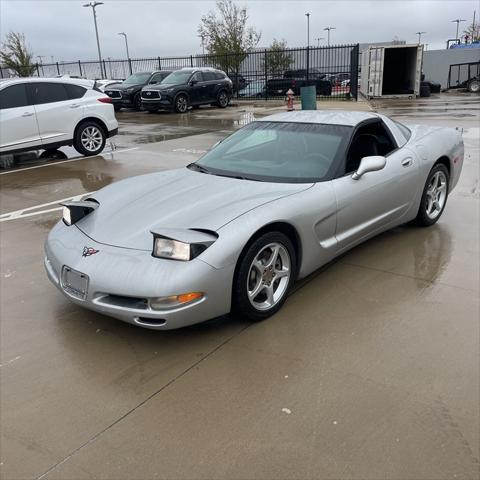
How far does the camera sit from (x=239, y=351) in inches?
122

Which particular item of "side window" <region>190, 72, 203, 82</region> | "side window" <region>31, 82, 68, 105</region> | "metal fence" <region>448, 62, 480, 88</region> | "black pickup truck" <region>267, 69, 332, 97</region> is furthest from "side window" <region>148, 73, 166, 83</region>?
"metal fence" <region>448, 62, 480, 88</region>

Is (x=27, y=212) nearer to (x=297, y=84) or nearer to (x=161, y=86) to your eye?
(x=161, y=86)

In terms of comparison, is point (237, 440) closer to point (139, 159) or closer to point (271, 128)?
point (271, 128)

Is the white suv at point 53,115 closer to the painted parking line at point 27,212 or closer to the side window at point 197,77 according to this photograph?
the painted parking line at point 27,212

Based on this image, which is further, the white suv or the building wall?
the building wall

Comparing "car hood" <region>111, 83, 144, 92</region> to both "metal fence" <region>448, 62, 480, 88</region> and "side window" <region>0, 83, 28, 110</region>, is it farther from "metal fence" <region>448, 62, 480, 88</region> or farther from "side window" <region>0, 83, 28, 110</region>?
"metal fence" <region>448, 62, 480, 88</region>

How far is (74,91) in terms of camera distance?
10.1 metres

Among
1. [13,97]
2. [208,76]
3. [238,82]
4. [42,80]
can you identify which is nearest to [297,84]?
[238,82]

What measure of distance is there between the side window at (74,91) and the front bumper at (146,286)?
7796 millimetres

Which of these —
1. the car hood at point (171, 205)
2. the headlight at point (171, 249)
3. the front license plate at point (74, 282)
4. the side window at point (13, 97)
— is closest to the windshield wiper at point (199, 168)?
the car hood at point (171, 205)

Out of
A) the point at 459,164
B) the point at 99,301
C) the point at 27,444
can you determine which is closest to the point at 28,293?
the point at 99,301

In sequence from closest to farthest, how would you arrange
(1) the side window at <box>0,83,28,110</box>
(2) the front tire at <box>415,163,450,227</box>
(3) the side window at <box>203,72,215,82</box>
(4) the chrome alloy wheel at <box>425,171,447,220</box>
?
(2) the front tire at <box>415,163,450,227</box> < (4) the chrome alloy wheel at <box>425,171,447,220</box> < (1) the side window at <box>0,83,28,110</box> < (3) the side window at <box>203,72,215,82</box>

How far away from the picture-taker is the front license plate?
10.2ft

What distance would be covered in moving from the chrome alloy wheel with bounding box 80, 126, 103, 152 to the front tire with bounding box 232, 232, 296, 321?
7.93 m
